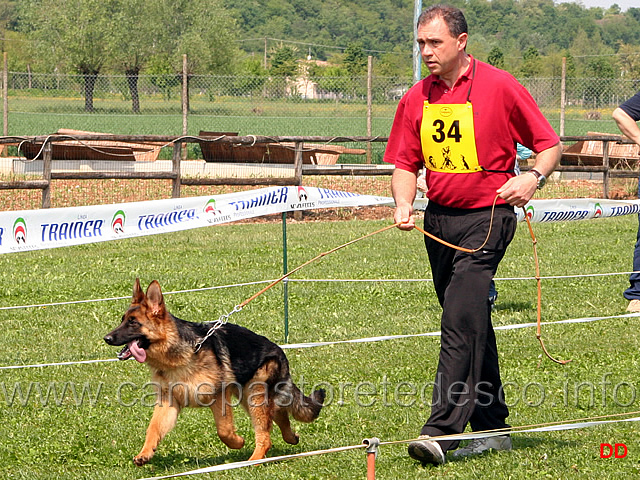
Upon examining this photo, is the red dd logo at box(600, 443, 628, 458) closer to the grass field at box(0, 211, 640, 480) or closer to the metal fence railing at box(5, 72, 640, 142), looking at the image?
the grass field at box(0, 211, 640, 480)

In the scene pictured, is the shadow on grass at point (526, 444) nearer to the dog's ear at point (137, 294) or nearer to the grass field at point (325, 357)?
the grass field at point (325, 357)

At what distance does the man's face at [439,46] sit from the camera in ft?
14.9

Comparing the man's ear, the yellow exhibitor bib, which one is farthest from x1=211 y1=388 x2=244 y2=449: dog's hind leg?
the man's ear

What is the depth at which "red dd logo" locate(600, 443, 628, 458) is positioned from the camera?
4.80 m

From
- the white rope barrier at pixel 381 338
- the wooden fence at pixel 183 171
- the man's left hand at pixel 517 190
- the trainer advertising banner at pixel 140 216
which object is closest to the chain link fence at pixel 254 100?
the wooden fence at pixel 183 171

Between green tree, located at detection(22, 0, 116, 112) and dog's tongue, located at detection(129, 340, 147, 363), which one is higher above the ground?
green tree, located at detection(22, 0, 116, 112)

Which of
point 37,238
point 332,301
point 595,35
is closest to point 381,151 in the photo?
point 332,301

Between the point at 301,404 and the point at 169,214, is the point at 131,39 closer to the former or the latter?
the point at 169,214

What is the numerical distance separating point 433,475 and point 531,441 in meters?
0.83

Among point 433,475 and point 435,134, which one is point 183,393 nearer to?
point 433,475

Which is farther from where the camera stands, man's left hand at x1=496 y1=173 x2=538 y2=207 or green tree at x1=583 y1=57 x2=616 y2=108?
green tree at x1=583 y1=57 x2=616 y2=108

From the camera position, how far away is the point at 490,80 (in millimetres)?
4578

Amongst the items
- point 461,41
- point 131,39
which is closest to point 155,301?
point 461,41

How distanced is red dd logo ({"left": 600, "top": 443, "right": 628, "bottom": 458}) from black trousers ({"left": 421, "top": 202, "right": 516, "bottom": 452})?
711mm
